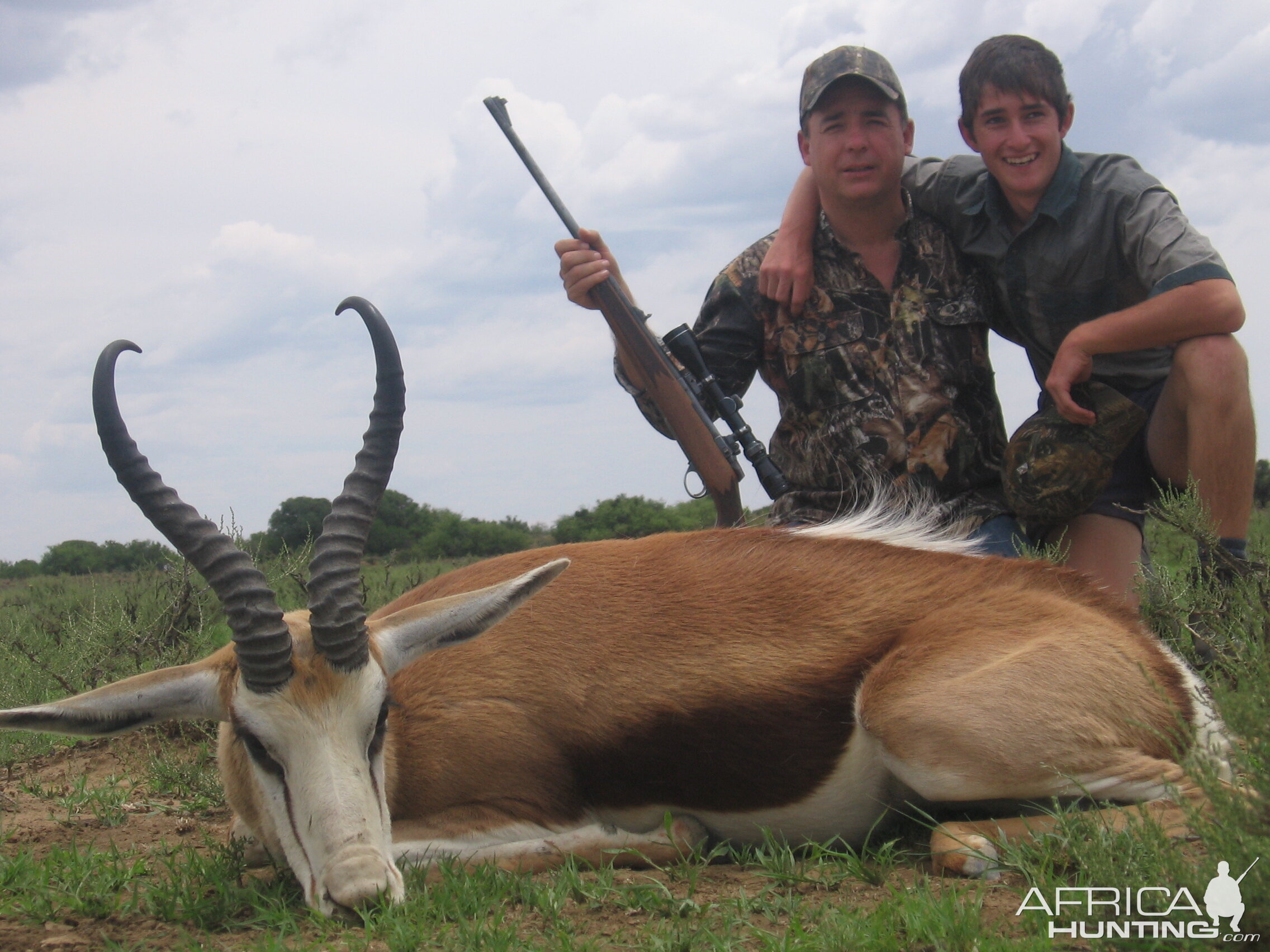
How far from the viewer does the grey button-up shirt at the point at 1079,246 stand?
18.0ft

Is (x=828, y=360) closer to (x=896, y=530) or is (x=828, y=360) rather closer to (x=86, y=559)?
(x=896, y=530)

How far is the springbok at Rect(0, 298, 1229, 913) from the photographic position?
11.4ft

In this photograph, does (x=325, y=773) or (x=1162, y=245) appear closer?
(x=325, y=773)

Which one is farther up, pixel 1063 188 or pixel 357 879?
pixel 1063 188

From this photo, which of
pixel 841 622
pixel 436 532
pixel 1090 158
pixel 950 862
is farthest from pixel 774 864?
pixel 436 532

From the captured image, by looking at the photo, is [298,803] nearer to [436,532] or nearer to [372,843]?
[372,843]

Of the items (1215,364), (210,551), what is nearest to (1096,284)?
(1215,364)

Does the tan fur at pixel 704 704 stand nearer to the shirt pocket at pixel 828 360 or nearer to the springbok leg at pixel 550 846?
the springbok leg at pixel 550 846

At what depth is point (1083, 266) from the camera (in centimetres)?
577

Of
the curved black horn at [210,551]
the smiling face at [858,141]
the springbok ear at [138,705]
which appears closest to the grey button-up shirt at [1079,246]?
the smiling face at [858,141]

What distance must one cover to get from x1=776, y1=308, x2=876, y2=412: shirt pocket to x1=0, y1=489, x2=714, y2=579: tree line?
3.89 m

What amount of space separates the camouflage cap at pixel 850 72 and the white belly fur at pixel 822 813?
149 inches

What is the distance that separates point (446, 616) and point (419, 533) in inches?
672

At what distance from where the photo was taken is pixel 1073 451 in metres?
5.63
